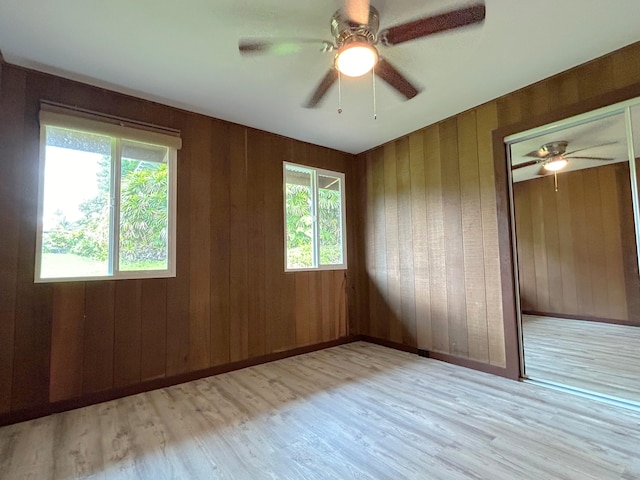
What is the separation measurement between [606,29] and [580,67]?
0.42 m

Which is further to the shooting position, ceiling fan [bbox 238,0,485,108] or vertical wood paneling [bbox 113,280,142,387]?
vertical wood paneling [bbox 113,280,142,387]

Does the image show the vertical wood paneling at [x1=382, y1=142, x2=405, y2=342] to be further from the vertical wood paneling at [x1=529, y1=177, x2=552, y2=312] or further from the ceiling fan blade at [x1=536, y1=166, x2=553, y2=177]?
the vertical wood paneling at [x1=529, y1=177, x2=552, y2=312]

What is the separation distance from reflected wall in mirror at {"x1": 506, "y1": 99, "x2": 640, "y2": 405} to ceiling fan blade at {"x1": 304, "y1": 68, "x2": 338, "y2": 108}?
1824mm

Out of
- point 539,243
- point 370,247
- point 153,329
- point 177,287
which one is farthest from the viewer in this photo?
point 539,243

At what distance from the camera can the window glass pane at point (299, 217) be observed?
146 inches

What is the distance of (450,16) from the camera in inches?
59.6

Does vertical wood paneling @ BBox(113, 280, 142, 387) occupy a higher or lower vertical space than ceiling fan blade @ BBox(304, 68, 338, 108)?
lower

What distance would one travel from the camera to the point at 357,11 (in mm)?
1573

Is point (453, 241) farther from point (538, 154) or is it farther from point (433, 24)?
point (433, 24)

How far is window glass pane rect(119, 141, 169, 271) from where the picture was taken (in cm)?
264

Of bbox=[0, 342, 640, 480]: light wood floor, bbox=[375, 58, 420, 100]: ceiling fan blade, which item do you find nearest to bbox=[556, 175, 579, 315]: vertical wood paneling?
bbox=[0, 342, 640, 480]: light wood floor

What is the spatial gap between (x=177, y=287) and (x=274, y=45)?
2.18 m

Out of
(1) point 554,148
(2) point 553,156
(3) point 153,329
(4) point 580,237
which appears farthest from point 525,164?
(3) point 153,329

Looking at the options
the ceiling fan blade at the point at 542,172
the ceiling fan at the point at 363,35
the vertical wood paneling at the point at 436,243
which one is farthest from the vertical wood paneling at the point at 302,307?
the ceiling fan blade at the point at 542,172
